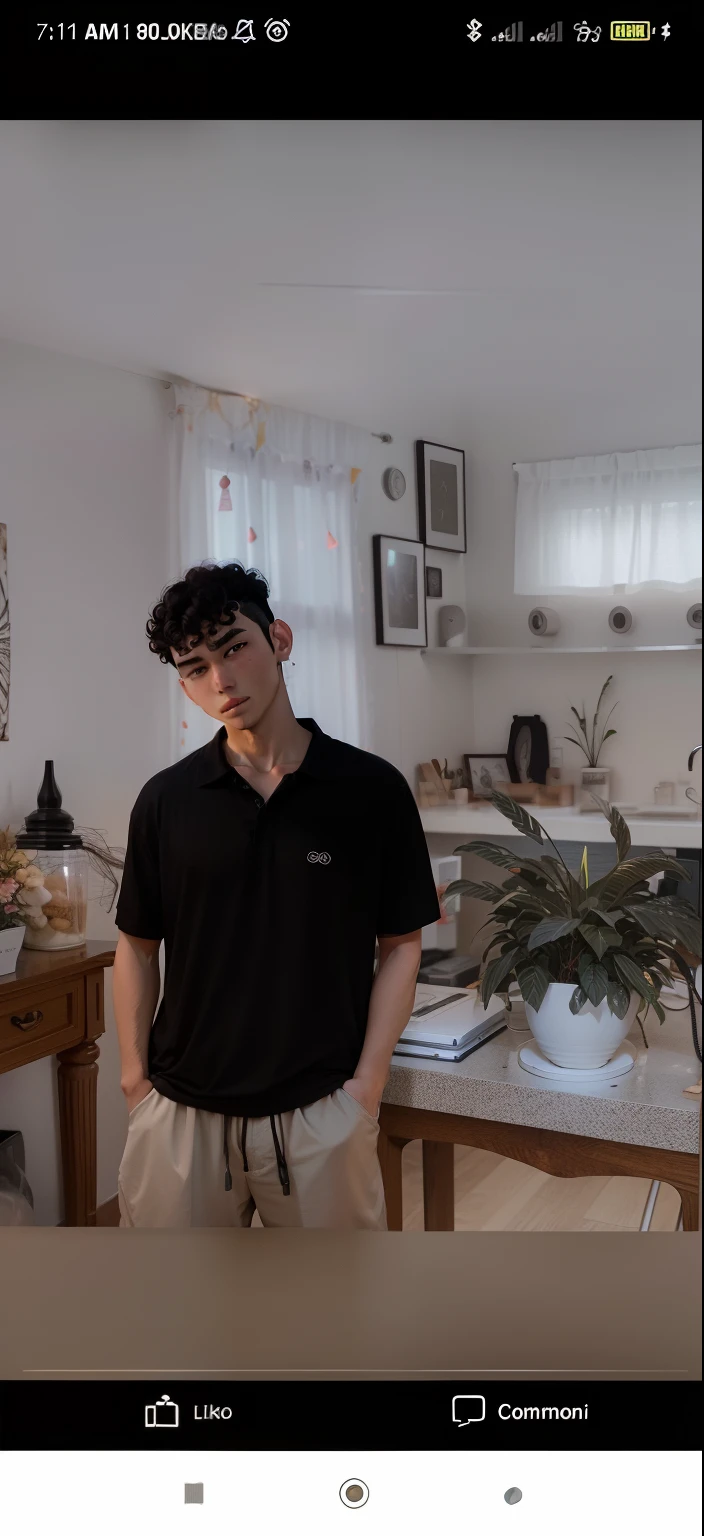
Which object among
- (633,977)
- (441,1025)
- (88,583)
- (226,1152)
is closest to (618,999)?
(633,977)

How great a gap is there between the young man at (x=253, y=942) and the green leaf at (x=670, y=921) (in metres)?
0.19

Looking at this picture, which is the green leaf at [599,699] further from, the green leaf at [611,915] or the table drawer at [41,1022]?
the table drawer at [41,1022]

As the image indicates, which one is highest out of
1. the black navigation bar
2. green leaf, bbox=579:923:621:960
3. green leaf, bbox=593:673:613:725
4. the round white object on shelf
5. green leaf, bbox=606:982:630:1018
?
the round white object on shelf

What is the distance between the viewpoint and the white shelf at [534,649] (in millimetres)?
792

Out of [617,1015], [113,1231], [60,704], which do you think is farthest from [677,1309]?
[60,704]

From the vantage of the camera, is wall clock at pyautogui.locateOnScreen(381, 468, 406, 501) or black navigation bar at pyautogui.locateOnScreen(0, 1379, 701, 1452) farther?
wall clock at pyautogui.locateOnScreen(381, 468, 406, 501)

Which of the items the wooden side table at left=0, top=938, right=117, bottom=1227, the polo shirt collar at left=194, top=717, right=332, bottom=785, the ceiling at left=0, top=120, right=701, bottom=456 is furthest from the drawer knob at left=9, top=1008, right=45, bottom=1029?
the ceiling at left=0, top=120, right=701, bottom=456

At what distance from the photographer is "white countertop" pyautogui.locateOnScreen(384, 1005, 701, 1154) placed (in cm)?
81

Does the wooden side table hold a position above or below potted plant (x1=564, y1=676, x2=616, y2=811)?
below

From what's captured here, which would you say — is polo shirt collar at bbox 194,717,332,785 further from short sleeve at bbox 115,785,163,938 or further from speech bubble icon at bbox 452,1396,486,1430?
speech bubble icon at bbox 452,1396,486,1430

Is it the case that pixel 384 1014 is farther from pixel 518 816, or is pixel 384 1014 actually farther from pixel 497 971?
pixel 518 816

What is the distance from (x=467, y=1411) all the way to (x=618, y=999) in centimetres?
36
